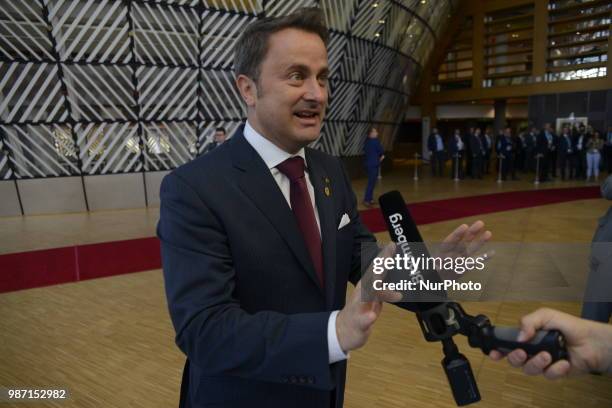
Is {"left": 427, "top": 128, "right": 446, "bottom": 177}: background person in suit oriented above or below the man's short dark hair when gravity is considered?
below

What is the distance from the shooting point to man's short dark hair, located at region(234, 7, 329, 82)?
4.22 feet

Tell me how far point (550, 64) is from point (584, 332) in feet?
77.6

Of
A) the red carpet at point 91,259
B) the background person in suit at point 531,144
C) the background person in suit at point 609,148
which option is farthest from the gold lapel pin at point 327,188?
the background person in suit at point 609,148

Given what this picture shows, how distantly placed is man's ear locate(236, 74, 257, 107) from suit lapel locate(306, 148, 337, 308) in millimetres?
327

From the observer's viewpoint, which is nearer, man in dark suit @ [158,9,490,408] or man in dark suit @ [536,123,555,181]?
man in dark suit @ [158,9,490,408]

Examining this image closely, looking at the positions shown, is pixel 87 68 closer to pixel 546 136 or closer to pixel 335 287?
pixel 335 287

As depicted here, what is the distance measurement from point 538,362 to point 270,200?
777mm

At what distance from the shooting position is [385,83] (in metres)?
17.6

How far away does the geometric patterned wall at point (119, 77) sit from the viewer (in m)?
9.97

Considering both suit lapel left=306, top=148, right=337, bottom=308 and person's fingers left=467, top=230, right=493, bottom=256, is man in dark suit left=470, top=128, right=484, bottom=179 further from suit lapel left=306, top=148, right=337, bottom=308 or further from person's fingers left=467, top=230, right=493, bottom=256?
person's fingers left=467, top=230, right=493, bottom=256

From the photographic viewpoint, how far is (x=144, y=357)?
348 centimetres

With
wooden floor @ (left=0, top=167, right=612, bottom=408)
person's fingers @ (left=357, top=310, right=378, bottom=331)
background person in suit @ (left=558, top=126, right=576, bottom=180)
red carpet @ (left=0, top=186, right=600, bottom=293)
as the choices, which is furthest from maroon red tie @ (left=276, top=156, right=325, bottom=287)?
background person in suit @ (left=558, top=126, right=576, bottom=180)

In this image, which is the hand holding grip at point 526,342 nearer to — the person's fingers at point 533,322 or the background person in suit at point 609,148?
the person's fingers at point 533,322

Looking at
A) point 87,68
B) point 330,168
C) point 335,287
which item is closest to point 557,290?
point 335,287
